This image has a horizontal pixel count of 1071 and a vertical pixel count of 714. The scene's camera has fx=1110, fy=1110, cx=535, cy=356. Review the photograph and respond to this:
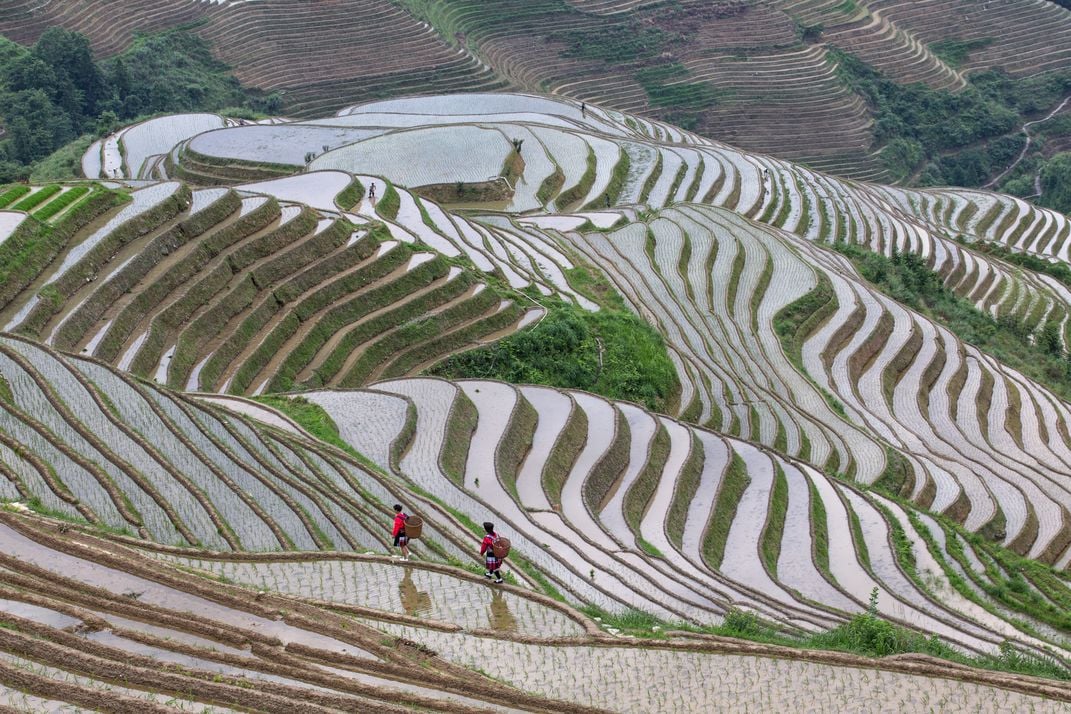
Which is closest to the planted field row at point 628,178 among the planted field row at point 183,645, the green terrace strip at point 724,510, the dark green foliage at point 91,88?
the green terrace strip at point 724,510

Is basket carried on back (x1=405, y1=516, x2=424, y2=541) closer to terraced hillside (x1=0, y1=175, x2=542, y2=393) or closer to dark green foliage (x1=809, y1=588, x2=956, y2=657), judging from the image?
dark green foliage (x1=809, y1=588, x2=956, y2=657)

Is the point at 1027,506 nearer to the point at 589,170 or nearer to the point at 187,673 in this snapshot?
the point at 187,673

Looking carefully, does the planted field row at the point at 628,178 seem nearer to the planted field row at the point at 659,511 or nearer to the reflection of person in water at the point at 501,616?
the planted field row at the point at 659,511

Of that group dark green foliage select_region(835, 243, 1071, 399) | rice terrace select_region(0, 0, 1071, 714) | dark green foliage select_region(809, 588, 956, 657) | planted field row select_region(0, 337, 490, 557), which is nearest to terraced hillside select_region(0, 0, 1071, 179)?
rice terrace select_region(0, 0, 1071, 714)

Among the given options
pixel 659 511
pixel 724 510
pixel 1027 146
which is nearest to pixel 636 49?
pixel 1027 146

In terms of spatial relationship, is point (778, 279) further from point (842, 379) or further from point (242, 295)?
point (242, 295)
